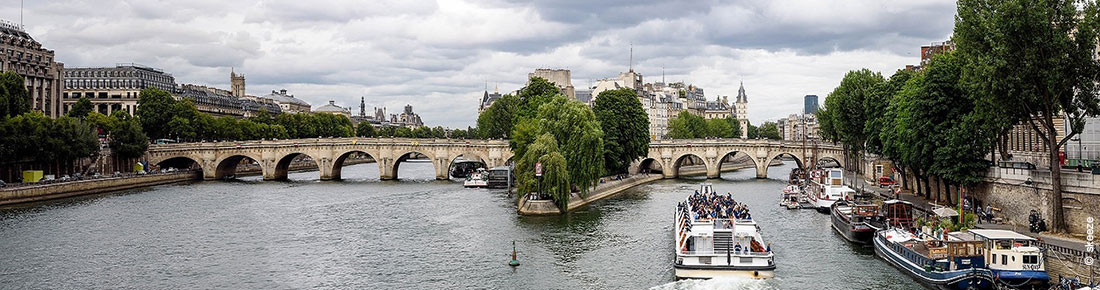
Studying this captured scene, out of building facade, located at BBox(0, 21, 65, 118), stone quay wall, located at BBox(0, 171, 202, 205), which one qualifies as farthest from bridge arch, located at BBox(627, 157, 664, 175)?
building facade, located at BBox(0, 21, 65, 118)

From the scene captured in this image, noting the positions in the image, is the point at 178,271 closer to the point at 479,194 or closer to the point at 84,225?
the point at 84,225

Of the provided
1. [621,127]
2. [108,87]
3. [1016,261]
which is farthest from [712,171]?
[108,87]

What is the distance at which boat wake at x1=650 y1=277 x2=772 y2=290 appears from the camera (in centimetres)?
3544

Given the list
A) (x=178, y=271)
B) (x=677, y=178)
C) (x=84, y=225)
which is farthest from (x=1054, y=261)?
(x=677, y=178)

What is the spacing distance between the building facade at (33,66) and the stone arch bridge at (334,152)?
49.2 ft

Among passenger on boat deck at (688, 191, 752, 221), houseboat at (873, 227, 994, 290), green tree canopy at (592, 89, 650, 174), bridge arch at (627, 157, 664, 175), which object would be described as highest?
green tree canopy at (592, 89, 650, 174)

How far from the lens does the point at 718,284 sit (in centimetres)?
3584

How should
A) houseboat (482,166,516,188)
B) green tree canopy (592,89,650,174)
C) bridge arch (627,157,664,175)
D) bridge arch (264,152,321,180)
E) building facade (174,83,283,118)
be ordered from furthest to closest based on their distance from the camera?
building facade (174,83,283,118) < bridge arch (627,157,664,175) < bridge arch (264,152,321,180) < houseboat (482,166,516,188) < green tree canopy (592,89,650,174)

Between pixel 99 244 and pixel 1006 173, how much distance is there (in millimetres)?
48749

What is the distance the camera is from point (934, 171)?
53.1 m

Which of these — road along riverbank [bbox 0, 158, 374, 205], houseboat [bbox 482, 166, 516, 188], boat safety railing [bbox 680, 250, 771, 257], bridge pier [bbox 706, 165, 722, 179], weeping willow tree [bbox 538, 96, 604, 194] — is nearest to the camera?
boat safety railing [bbox 680, 250, 771, 257]

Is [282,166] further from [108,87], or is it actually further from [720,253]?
[720,253]

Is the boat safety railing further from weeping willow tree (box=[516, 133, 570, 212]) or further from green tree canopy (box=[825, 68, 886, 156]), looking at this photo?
green tree canopy (box=[825, 68, 886, 156])

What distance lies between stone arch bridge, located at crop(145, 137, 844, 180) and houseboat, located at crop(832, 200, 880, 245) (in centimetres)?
5434
